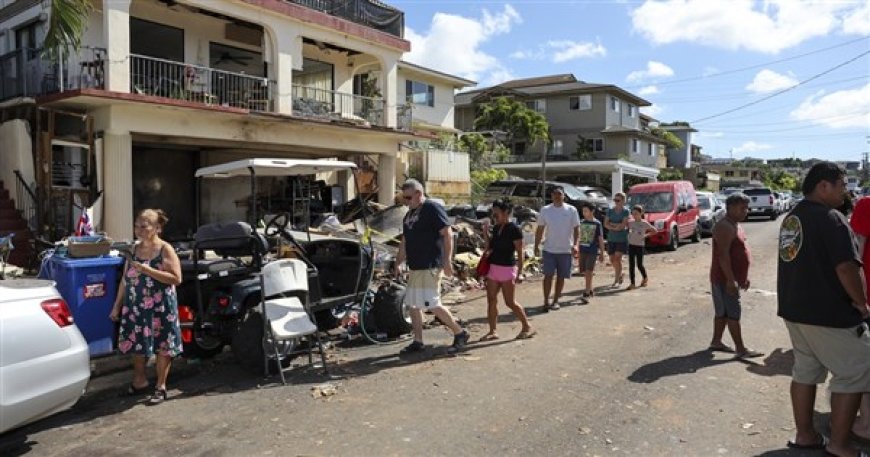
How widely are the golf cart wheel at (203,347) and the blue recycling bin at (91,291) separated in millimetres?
1137

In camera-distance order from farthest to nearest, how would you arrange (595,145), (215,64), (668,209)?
(595,145) → (668,209) → (215,64)

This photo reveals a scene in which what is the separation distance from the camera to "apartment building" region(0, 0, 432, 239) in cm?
1407

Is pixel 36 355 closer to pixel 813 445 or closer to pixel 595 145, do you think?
pixel 813 445

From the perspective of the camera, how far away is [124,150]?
1420 cm

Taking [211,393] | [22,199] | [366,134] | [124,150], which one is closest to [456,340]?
[211,393]

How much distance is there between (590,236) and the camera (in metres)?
11.0

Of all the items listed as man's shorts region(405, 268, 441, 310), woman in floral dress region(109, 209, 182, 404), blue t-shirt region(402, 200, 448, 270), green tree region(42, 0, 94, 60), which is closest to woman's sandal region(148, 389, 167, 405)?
woman in floral dress region(109, 209, 182, 404)

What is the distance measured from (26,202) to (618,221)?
40.5ft

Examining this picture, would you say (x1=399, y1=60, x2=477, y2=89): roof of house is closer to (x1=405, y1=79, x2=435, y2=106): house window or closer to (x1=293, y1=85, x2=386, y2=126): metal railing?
(x1=405, y1=79, x2=435, y2=106): house window

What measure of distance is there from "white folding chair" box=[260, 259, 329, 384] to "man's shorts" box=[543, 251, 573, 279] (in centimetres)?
423

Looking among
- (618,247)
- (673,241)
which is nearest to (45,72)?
(618,247)

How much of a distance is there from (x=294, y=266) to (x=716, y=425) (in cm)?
415

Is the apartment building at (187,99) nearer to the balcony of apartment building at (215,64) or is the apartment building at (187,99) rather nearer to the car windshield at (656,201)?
the balcony of apartment building at (215,64)

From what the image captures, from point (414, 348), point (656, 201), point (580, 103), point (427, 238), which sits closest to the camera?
point (427, 238)
